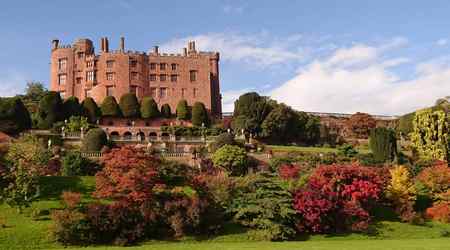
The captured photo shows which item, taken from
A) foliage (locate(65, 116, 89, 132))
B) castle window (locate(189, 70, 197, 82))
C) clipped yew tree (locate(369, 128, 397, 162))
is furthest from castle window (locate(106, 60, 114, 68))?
clipped yew tree (locate(369, 128, 397, 162))

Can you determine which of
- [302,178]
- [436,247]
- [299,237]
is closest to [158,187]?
[299,237]

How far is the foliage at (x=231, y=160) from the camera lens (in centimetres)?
4738

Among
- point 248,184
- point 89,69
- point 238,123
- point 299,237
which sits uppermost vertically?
point 89,69

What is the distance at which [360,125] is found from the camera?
76.0m

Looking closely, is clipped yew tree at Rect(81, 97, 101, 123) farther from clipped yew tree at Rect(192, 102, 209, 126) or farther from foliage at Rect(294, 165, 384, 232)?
foliage at Rect(294, 165, 384, 232)

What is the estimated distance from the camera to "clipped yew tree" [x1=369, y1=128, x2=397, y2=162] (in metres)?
54.1

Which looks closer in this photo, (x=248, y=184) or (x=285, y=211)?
(x=285, y=211)

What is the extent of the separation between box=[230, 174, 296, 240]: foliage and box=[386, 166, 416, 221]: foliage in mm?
8115

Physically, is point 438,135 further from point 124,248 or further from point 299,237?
point 124,248

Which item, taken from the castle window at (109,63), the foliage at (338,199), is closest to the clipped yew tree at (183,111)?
the castle window at (109,63)

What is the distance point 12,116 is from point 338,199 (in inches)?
1355

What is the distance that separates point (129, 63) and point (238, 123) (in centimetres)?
1740

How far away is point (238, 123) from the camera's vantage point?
65062 millimetres

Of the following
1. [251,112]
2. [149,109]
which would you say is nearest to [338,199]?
[251,112]
